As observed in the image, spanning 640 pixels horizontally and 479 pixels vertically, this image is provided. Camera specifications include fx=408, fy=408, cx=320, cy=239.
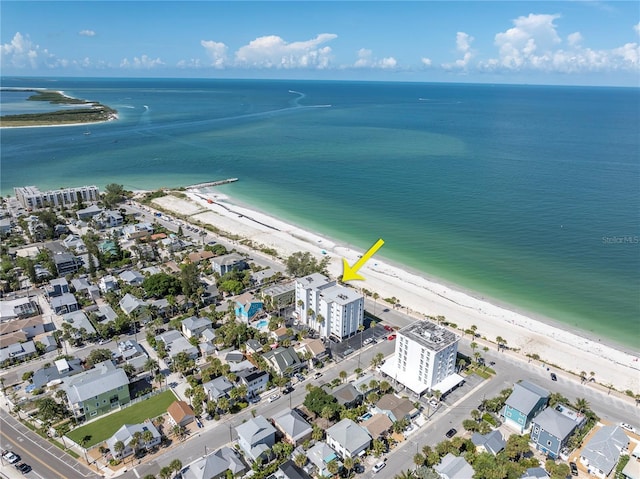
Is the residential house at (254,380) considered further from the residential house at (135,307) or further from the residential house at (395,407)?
the residential house at (135,307)

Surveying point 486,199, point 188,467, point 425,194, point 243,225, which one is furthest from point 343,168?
point 188,467

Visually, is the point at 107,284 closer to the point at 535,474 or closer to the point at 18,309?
the point at 18,309

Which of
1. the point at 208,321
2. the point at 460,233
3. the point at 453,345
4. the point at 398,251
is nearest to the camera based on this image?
the point at 453,345

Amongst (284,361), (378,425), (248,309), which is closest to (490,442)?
(378,425)

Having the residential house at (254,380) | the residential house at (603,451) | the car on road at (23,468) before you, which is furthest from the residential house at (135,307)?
the residential house at (603,451)

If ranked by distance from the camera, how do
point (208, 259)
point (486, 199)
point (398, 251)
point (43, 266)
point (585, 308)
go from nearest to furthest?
point (585, 308), point (43, 266), point (208, 259), point (398, 251), point (486, 199)

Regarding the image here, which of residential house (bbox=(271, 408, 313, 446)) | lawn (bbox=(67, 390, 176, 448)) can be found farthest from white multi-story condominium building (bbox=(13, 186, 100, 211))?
residential house (bbox=(271, 408, 313, 446))

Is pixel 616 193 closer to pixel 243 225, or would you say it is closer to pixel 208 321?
pixel 243 225
